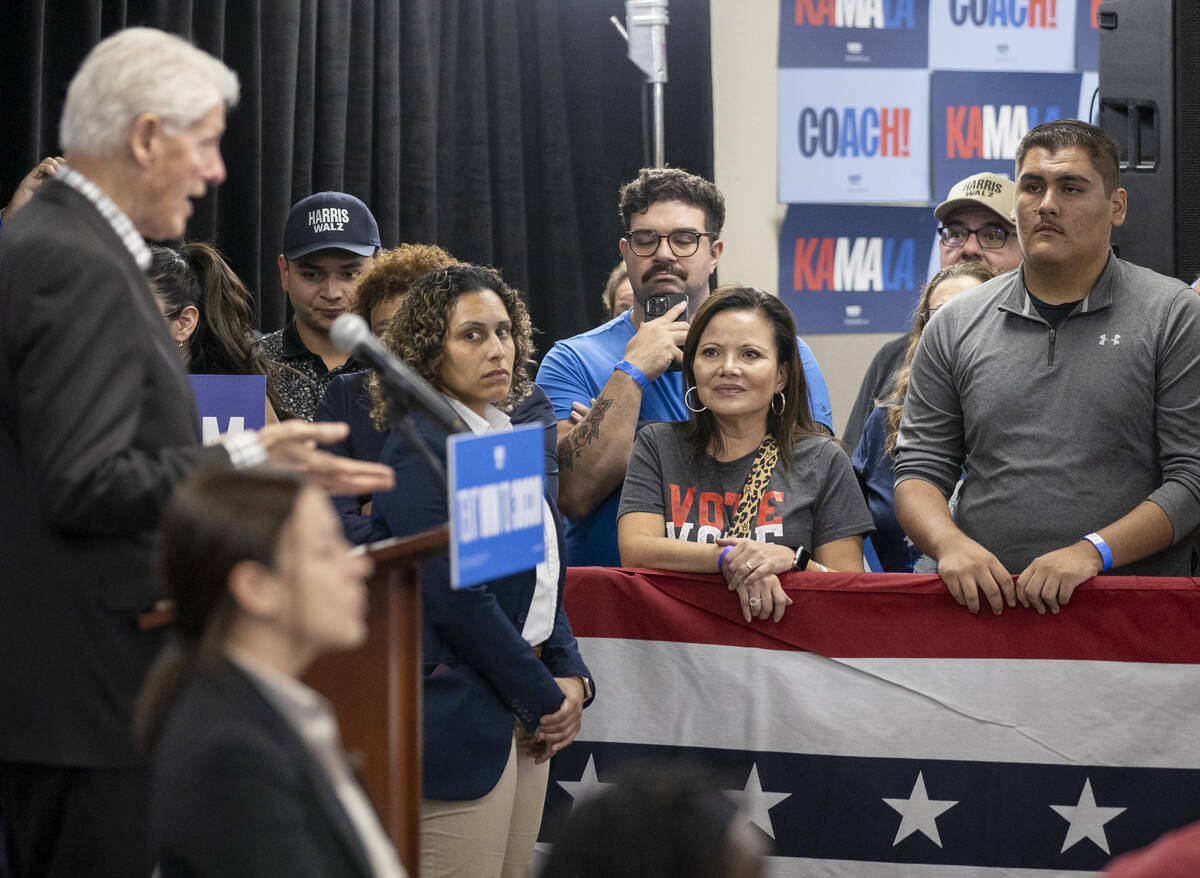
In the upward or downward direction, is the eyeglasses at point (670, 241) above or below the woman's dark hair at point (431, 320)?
above

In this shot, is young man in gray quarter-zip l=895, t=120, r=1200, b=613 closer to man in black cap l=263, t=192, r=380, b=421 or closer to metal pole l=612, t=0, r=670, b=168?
man in black cap l=263, t=192, r=380, b=421

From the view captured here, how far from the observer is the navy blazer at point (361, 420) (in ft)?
8.91

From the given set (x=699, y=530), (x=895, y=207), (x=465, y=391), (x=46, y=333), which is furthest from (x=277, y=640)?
(x=895, y=207)

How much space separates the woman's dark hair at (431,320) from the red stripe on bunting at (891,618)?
0.52 metres

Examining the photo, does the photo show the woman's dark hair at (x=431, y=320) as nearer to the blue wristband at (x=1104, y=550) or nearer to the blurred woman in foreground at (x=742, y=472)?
the blurred woman in foreground at (x=742, y=472)

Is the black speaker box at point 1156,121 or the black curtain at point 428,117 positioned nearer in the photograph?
the black speaker box at point 1156,121

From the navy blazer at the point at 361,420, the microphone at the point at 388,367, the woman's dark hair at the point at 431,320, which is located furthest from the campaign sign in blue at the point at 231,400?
the microphone at the point at 388,367

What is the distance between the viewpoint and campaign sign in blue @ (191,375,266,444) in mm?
2855

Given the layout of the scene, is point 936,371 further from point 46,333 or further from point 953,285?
point 46,333

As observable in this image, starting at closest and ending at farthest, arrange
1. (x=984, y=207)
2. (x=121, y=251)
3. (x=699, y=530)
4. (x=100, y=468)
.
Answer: (x=100, y=468) < (x=121, y=251) < (x=699, y=530) < (x=984, y=207)

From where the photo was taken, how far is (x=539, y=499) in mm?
1592

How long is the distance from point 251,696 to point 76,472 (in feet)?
1.47

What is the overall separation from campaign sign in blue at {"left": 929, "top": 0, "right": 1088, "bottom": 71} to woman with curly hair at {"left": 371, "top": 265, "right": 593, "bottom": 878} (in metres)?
3.90

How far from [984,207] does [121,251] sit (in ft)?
9.84
